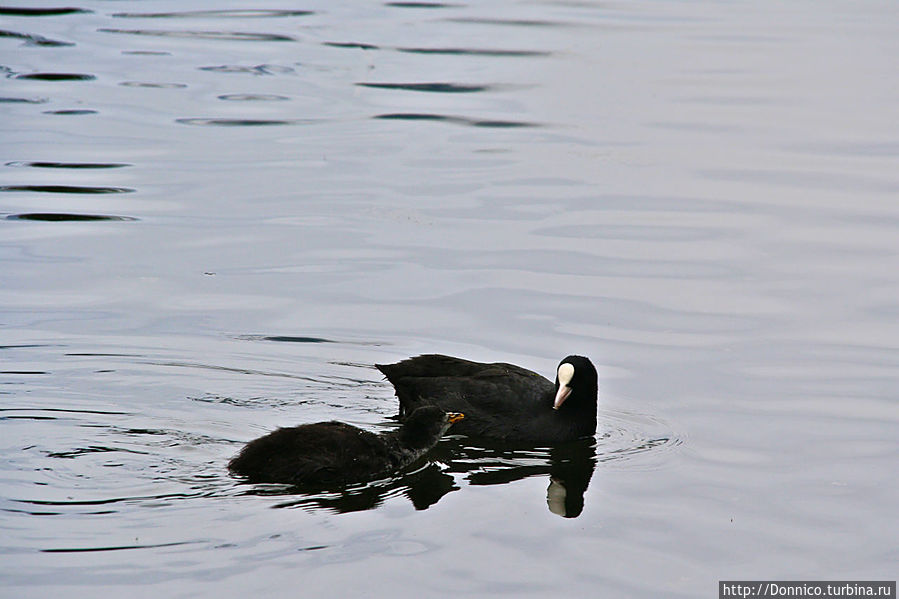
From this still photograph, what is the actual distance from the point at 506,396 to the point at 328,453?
1614mm

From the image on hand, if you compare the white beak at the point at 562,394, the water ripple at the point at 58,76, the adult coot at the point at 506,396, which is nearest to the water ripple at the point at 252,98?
the water ripple at the point at 58,76

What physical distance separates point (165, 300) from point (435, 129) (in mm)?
7282

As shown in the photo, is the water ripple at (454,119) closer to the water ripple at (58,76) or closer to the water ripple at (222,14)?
the water ripple at (58,76)

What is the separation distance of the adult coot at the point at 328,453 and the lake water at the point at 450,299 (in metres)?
0.15

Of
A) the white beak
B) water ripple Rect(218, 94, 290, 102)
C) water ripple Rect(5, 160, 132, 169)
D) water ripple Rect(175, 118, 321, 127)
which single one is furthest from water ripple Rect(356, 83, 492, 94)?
the white beak

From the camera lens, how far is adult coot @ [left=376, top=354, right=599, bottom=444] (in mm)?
Answer: 9180

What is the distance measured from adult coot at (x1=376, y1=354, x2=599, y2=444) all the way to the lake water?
0.19m

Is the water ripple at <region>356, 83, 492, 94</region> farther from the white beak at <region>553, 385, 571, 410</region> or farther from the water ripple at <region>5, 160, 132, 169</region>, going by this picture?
the white beak at <region>553, 385, 571, 410</region>

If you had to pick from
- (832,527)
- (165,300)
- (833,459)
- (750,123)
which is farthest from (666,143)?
(832,527)

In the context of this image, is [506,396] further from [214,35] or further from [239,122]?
A: [214,35]

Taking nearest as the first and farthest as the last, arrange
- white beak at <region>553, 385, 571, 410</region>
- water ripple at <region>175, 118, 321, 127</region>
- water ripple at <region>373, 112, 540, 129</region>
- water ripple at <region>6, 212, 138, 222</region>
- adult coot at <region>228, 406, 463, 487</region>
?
1. adult coot at <region>228, 406, 463, 487</region>
2. white beak at <region>553, 385, 571, 410</region>
3. water ripple at <region>6, 212, 138, 222</region>
4. water ripple at <region>373, 112, 540, 129</region>
5. water ripple at <region>175, 118, 321, 127</region>

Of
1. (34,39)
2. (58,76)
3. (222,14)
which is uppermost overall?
(222,14)

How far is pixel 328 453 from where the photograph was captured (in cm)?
812

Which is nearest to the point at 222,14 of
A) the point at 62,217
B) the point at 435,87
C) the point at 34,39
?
the point at 34,39
